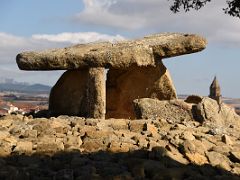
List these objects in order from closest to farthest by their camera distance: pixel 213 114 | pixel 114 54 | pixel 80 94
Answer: pixel 213 114
pixel 114 54
pixel 80 94

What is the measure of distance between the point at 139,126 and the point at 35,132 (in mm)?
2974

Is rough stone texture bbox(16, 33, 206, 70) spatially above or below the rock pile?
above

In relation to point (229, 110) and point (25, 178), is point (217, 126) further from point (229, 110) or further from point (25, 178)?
point (25, 178)

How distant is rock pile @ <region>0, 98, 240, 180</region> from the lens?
1027 cm

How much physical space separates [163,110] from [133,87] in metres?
3.04

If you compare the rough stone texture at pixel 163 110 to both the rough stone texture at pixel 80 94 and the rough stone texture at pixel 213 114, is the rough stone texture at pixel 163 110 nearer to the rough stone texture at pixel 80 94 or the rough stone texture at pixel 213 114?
the rough stone texture at pixel 213 114

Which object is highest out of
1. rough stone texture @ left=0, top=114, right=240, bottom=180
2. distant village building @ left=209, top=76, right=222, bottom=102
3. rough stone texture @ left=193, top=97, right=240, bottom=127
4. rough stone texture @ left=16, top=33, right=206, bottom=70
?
rough stone texture @ left=16, top=33, right=206, bottom=70

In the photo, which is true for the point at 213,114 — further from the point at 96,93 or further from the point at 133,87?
the point at 133,87

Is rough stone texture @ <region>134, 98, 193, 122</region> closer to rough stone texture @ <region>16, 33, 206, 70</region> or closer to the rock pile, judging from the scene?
the rock pile

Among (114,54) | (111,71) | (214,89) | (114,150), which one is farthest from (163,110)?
(214,89)

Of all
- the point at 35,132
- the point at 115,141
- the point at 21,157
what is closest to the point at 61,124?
the point at 35,132

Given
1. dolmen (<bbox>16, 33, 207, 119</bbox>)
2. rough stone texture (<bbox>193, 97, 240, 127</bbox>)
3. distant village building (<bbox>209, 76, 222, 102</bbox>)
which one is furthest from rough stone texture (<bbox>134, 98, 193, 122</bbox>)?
distant village building (<bbox>209, 76, 222, 102</bbox>)

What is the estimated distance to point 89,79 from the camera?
17.0 metres

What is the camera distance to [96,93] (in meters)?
16.8
